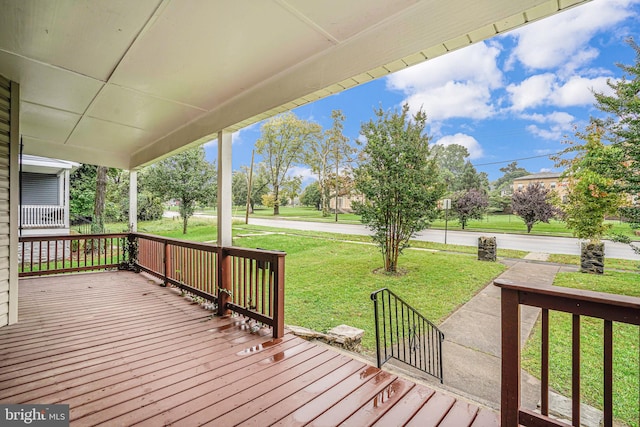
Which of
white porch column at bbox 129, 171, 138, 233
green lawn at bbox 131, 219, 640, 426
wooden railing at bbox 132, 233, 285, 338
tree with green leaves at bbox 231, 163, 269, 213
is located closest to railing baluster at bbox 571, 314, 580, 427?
green lawn at bbox 131, 219, 640, 426

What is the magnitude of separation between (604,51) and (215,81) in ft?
57.3

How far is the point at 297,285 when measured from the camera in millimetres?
6723

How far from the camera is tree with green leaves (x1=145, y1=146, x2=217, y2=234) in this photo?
42.9 feet

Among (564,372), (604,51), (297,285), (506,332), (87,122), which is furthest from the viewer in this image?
(604,51)

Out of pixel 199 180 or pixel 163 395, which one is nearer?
pixel 163 395

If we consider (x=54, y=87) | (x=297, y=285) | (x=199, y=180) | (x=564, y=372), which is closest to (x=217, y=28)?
(x=54, y=87)

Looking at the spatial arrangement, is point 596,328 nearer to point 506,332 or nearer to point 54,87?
point 506,332

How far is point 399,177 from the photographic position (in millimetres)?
6859

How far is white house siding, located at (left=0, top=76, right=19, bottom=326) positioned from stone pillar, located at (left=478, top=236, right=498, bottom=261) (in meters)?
10.3

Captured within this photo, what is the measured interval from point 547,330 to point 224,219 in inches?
124

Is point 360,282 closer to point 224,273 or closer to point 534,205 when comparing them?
point 224,273

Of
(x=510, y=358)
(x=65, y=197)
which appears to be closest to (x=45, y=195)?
(x=65, y=197)

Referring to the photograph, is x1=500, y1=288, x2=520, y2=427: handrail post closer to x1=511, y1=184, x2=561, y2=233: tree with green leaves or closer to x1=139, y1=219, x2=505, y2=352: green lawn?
x1=139, y1=219, x2=505, y2=352: green lawn

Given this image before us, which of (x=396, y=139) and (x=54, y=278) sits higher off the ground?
(x=396, y=139)
